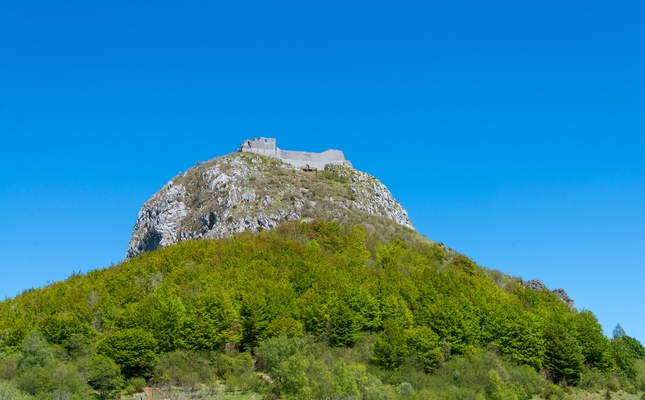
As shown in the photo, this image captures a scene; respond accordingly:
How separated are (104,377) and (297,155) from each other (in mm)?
83751

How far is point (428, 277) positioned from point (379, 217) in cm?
2635

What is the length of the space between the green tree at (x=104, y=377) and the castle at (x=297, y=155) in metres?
77.6

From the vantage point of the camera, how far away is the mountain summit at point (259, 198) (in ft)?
332

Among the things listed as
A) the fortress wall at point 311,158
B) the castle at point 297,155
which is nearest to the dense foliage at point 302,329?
the castle at point 297,155

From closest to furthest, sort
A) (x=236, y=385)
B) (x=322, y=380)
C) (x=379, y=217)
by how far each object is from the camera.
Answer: (x=322, y=380), (x=236, y=385), (x=379, y=217)

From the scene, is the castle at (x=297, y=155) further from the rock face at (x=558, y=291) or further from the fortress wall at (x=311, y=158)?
the rock face at (x=558, y=291)

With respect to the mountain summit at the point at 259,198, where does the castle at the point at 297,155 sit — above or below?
above

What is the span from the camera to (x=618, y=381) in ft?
231

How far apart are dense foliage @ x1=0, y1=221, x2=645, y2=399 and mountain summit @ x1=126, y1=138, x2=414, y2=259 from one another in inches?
503

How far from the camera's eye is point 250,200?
103375mm

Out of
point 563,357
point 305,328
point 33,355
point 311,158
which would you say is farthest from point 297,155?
point 33,355

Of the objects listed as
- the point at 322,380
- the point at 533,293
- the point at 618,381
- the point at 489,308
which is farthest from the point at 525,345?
the point at 322,380

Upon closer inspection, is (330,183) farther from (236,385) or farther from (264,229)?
(236,385)

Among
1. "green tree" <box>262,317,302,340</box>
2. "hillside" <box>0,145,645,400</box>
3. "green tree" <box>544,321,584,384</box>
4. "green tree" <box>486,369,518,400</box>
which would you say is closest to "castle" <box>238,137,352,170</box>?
"hillside" <box>0,145,645,400</box>
